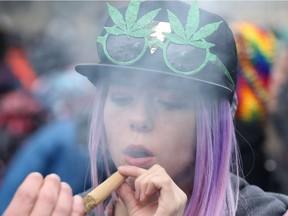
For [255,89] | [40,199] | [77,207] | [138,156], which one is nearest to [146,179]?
[138,156]

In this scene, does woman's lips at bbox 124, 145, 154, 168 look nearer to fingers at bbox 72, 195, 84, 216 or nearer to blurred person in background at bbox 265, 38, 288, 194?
fingers at bbox 72, 195, 84, 216

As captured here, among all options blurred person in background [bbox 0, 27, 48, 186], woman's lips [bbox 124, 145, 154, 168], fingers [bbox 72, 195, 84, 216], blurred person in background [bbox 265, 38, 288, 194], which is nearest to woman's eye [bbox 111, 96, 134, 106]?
woman's lips [bbox 124, 145, 154, 168]

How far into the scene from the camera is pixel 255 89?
4.92 m

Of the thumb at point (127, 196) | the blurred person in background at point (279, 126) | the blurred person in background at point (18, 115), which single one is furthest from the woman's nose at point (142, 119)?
the blurred person in background at point (18, 115)

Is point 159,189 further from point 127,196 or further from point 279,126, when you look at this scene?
point 279,126

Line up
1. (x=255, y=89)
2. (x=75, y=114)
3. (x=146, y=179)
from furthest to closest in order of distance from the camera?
(x=255, y=89)
(x=75, y=114)
(x=146, y=179)

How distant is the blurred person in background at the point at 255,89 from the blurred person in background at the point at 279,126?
0.24 feet

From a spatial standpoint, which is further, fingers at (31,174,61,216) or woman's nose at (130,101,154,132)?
woman's nose at (130,101,154,132)

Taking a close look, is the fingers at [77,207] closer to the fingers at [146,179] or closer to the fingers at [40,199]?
the fingers at [40,199]

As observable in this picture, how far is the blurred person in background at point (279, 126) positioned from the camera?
437 centimetres

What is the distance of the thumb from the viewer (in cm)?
216

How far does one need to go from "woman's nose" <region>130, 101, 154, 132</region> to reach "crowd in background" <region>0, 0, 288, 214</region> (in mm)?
989

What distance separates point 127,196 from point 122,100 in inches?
12.4

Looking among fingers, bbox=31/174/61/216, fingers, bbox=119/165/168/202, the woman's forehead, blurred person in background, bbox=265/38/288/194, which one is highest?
the woman's forehead
